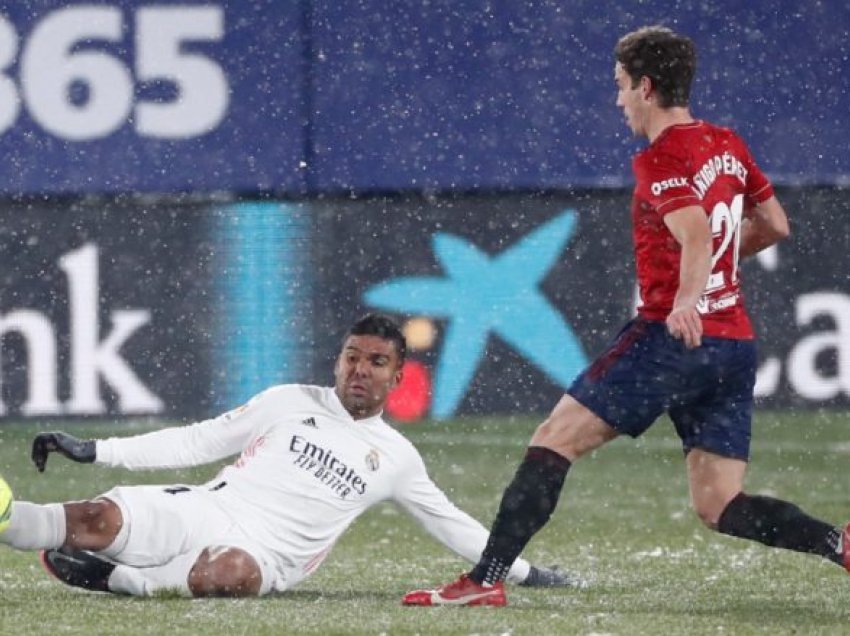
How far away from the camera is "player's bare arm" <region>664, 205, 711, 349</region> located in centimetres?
649

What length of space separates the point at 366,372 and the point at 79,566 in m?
1.02

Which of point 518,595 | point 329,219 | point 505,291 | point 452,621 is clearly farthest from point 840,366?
point 452,621

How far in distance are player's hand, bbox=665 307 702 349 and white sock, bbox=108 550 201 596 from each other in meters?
1.57

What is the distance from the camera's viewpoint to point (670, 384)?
6758 millimetres

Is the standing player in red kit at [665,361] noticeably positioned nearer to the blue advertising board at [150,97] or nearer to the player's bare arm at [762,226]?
the player's bare arm at [762,226]

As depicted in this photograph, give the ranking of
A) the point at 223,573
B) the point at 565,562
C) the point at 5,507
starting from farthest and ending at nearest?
1. the point at 565,562
2. the point at 223,573
3. the point at 5,507

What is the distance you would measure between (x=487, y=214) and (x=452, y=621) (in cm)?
590

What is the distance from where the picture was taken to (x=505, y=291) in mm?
12211

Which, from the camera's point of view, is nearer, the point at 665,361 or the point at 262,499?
the point at 665,361

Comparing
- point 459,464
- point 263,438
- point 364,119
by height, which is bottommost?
point 459,464

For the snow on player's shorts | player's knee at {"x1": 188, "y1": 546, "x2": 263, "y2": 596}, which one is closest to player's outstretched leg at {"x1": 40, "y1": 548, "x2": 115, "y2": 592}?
the snow on player's shorts

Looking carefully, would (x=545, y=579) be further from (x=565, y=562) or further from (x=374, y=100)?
(x=374, y=100)

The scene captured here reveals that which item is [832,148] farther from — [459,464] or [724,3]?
[459,464]

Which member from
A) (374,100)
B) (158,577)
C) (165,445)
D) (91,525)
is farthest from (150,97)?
(91,525)
